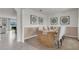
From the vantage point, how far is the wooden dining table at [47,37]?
2297 millimetres

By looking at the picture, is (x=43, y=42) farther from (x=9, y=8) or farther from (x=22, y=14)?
(x=9, y=8)

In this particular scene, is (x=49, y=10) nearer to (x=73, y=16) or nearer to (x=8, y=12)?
(x=73, y=16)

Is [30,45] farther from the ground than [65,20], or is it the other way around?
[65,20]

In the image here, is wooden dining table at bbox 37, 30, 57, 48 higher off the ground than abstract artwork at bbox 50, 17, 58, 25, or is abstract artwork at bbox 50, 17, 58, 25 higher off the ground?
abstract artwork at bbox 50, 17, 58, 25

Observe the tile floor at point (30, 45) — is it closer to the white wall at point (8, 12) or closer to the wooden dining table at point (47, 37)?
the wooden dining table at point (47, 37)

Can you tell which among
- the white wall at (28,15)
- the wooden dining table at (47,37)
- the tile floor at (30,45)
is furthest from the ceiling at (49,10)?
the tile floor at (30,45)

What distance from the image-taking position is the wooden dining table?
230 centimetres

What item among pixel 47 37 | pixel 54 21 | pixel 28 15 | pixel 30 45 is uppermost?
pixel 28 15

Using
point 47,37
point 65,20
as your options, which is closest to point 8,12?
point 47,37

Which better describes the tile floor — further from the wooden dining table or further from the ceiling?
the ceiling

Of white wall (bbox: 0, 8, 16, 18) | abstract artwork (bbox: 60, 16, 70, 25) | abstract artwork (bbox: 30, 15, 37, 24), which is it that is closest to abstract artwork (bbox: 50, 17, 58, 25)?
abstract artwork (bbox: 60, 16, 70, 25)

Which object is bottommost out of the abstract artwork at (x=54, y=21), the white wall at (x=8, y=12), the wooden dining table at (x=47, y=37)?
the wooden dining table at (x=47, y=37)

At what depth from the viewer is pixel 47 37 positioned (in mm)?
2301
